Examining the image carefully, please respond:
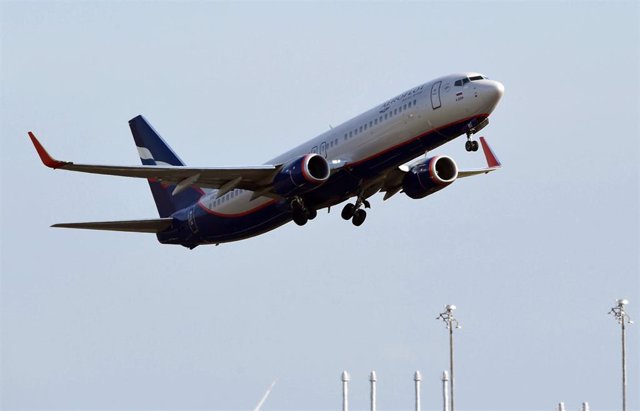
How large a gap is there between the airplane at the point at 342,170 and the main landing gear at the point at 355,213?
5 centimetres

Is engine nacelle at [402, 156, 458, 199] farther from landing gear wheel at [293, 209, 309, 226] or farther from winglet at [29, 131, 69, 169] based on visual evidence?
winglet at [29, 131, 69, 169]

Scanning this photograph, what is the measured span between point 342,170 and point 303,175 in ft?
7.45

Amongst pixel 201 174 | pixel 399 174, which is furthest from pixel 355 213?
pixel 201 174

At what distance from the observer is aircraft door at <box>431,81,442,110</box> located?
6919 centimetres

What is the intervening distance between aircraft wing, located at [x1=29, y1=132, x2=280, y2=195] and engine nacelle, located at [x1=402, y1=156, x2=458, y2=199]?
654 cm


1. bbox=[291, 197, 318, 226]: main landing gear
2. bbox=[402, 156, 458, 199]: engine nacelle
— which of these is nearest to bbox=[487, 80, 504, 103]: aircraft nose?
Result: bbox=[402, 156, 458, 199]: engine nacelle

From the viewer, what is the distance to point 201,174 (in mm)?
72062

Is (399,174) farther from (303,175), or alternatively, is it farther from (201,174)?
(201,174)

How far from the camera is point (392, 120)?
70125 mm

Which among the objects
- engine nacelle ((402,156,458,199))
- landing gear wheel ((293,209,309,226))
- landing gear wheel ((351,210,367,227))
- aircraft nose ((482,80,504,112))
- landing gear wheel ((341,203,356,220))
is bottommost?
landing gear wheel ((293,209,309,226))

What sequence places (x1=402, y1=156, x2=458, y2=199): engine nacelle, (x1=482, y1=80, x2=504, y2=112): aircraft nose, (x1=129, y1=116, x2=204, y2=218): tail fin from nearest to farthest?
(x1=482, y1=80, x2=504, y2=112): aircraft nose
(x1=402, y1=156, x2=458, y2=199): engine nacelle
(x1=129, y1=116, x2=204, y2=218): tail fin

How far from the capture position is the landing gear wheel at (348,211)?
77.2m

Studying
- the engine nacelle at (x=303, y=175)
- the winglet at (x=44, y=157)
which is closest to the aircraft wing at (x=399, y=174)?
the engine nacelle at (x=303, y=175)

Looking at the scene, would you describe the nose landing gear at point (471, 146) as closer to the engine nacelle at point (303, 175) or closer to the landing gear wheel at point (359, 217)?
the engine nacelle at point (303, 175)
